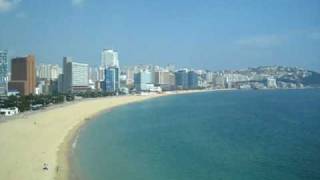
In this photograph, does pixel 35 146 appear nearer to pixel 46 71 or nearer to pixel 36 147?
pixel 36 147

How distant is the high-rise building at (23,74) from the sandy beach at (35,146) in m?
39.6

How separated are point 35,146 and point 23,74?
183ft

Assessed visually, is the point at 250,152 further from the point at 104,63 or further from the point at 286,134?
the point at 104,63

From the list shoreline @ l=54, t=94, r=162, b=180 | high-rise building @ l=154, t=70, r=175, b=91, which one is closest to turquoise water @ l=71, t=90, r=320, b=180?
shoreline @ l=54, t=94, r=162, b=180

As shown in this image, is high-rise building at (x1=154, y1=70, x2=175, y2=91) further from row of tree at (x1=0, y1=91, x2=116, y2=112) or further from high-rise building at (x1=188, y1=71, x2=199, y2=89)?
row of tree at (x1=0, y1=91, x2=116, y2=112)

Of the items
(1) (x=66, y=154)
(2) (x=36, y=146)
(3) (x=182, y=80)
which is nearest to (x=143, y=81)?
(3) (x=182, y=80)

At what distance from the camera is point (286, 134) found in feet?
85.2

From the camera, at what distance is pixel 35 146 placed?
21.2 m

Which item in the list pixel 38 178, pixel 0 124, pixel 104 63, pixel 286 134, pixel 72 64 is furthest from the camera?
pixel 104 63

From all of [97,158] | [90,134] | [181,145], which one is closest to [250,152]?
[181,145]

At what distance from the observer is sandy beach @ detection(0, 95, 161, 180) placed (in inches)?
595

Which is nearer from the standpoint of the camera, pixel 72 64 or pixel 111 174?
pixel 111 174

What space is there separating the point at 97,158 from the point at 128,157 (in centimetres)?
123

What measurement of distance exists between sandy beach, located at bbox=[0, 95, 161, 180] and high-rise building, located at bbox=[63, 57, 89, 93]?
56319 millimetres
